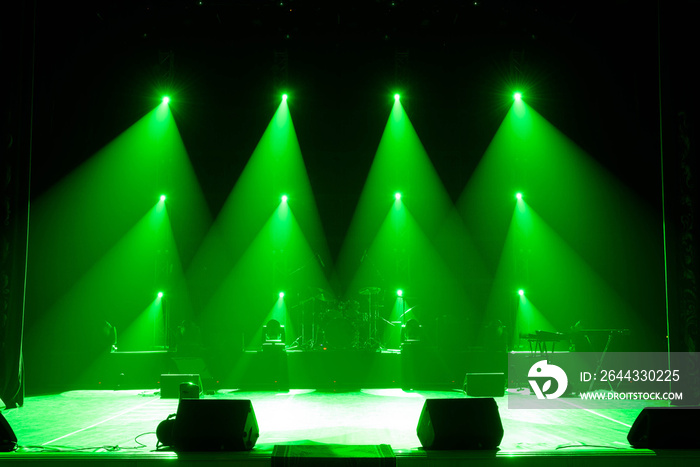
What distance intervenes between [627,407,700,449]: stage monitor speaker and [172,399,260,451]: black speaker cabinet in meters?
2.47

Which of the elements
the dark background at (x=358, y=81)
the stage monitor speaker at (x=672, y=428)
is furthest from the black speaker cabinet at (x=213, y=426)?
the dark background at (x=358, y=81)

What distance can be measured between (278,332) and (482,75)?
5.76 metres

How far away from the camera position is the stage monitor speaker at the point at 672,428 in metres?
3.93

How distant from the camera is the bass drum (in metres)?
10.5

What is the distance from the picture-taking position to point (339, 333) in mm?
10461

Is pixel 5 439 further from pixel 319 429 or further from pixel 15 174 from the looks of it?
pixel 15 174

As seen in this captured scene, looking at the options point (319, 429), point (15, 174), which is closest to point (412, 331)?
point (319, 429)

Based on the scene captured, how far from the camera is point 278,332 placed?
35.0 feet

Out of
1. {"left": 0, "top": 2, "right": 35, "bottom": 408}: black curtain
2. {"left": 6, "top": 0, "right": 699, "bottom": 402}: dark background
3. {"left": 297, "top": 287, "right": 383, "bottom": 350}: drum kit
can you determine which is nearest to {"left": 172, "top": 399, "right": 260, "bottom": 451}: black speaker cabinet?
{"left": 0, "top": 2, "right": 35, "bottom": 408}: black curtain

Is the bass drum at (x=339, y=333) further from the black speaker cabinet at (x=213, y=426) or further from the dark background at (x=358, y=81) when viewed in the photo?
the black speaker cabinet at (x=213, y=426)

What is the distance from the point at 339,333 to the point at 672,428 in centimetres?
686

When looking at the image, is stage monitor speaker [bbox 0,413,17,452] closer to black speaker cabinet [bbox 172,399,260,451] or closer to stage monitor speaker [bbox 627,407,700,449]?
black speaker cabinet [bbox 172,399,260,451]

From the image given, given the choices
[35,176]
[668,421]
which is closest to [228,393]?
[35,176]

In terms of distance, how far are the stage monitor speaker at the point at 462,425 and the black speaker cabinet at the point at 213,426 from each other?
113 cm
